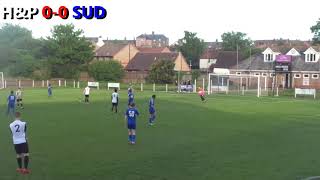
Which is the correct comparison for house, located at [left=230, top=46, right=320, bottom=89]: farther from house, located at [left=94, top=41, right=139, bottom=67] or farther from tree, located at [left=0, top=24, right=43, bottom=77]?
house, located at [left=94, top=41, right=139, bottom=67]

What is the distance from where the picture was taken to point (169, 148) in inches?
763

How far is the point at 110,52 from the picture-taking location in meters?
115

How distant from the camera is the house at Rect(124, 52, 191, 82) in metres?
96.9

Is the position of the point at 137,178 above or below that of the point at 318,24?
below

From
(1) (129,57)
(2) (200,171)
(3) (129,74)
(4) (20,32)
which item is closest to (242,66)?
(3) (129,74)

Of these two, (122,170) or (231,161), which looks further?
(231,161)

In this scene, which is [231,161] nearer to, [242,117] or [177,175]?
[177,175]

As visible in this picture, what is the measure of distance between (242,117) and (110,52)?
8461cm

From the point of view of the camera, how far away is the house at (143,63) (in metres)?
96.9

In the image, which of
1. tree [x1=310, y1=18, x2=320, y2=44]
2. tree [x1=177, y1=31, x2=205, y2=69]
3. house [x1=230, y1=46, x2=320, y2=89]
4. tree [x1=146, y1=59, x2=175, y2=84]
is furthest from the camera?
tree [x1=177, y1=31, x2=205, y2=69]

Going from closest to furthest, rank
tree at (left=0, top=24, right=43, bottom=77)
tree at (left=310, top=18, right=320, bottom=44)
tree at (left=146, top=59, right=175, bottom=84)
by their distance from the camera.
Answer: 1. tree at (left=146, top=59, right=175, bottom=84)
2. tree at (left=310, top=18, right=320, bottom=44)
3. tree at (left=0, top=24, right=43, bottom=77)

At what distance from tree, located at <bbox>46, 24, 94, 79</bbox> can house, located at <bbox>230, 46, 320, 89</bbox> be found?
1044 inches

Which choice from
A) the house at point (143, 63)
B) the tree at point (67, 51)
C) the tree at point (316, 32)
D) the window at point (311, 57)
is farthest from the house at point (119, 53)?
the window at point (311, 57)

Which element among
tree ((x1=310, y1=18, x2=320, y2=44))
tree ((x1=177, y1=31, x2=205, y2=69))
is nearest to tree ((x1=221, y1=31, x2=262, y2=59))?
tree ((x1=177, y1=31, x2=205, y2=69))
